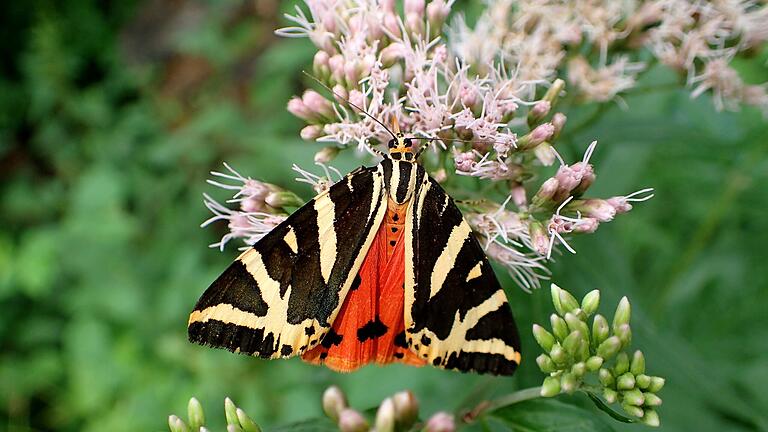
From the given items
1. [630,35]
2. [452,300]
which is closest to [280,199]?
[452,300]

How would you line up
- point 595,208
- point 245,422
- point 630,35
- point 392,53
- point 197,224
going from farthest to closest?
point 197,224, point 630,35, point 392,53, point 595,208, point 245,422

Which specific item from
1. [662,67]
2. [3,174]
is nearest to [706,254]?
[662,67]

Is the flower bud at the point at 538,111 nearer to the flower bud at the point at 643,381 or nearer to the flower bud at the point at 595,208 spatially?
the flower bud at the point at 595,208

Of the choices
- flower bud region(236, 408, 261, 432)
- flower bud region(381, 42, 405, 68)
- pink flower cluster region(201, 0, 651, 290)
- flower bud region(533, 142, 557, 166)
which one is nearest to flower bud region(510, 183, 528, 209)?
pink flower cluster region(201, 0, 651, 290)

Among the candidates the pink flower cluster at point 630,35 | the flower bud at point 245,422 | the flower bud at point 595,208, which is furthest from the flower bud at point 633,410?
the pink flower cluster at point 630,35

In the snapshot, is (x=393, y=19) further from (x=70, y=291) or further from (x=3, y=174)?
(x=3, y=174)

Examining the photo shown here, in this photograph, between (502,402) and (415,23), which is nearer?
(502,402)

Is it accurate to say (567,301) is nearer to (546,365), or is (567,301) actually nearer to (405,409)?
(546,365)
